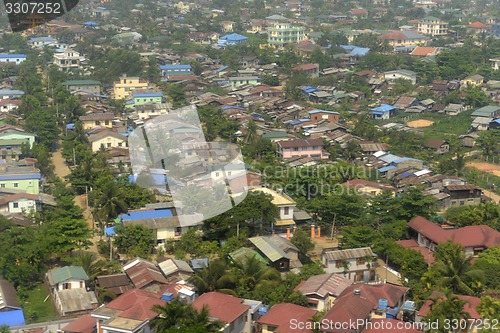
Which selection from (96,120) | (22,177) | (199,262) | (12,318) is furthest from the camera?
(96,120)

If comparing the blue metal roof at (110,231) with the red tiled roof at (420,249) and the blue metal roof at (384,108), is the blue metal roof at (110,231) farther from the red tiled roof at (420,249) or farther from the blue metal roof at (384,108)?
the blue metal roof at (384,108)

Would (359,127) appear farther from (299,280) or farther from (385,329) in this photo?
(385,329)

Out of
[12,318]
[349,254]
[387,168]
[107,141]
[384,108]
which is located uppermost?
[12,318]

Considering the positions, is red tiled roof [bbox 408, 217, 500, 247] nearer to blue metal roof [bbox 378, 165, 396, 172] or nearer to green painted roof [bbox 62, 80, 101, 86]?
blue metal roof [bbox 378, 165, 396, 172]

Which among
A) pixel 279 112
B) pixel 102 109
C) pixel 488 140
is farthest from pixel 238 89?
pixel 488 140

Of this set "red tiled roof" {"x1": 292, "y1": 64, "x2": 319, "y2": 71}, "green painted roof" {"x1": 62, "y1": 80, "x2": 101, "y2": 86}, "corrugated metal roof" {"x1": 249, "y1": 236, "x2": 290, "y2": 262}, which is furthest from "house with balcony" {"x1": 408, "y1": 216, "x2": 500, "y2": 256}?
"red tiled roof" {"x1": 292, "y1": 64, "x2": 319, "y2": 71}

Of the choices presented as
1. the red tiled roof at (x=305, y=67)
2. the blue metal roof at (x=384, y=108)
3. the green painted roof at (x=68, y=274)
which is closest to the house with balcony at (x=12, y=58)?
the red tiled roof at (x=305, y=67)

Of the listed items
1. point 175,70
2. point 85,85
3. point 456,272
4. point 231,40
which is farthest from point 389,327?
point 231,40

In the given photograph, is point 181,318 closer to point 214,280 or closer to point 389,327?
point 214,280
